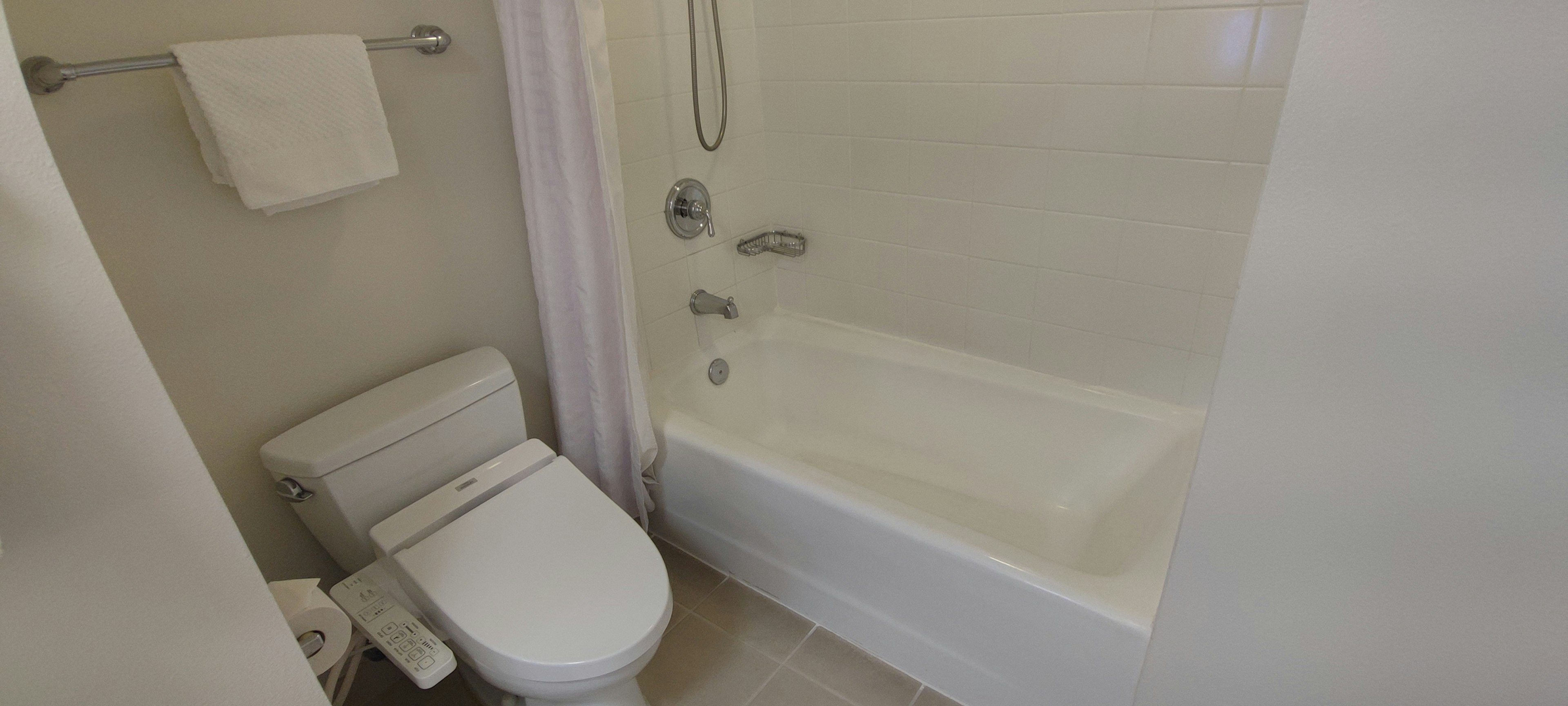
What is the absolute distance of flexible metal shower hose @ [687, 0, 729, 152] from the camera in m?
1.79

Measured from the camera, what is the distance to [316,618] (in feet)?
3.66

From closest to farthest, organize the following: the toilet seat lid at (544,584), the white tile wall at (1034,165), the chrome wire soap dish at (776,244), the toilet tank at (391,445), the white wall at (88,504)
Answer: the white wall at (88,504)
the toilet seat lid at (544,584)
the toilet tank at (391,445)
the white tile wall at (1034,165)
the chrome wire soap dish at (776,244)

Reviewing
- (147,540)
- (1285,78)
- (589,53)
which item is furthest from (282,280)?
(1285,78)

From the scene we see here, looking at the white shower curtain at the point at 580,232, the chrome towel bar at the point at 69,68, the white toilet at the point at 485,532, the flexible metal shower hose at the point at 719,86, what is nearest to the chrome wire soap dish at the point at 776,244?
the flexible metal shower hose at the point at 719,86

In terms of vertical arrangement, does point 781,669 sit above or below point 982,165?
below

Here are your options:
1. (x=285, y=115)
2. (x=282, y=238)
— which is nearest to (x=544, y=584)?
(x=282, y=238)

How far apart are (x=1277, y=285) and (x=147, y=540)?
101 cm

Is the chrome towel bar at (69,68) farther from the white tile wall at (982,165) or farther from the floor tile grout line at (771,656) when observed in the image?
the floor tile grout line at (771,656)

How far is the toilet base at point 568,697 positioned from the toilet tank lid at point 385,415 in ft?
1.62

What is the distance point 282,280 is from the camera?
1.31 m

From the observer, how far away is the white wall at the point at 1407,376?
1.86ft

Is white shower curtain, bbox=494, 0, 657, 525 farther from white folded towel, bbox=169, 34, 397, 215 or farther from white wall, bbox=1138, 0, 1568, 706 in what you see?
white wall, bbox=1138, 0, 1568, 706

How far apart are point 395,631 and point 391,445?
1.06 feet

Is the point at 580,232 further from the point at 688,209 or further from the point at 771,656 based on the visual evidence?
the point at 771,656
